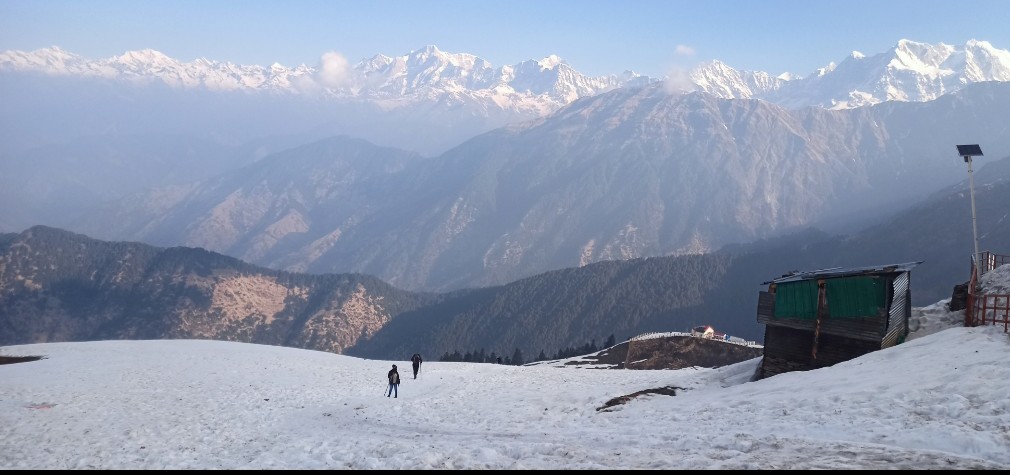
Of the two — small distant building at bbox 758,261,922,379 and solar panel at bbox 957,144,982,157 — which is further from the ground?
solar panel at bbox 957,144,982,157

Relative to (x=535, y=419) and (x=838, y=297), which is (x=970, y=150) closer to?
(x=838, y=297)

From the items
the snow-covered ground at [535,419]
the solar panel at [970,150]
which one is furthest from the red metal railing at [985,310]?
the solar panel at [970,150]

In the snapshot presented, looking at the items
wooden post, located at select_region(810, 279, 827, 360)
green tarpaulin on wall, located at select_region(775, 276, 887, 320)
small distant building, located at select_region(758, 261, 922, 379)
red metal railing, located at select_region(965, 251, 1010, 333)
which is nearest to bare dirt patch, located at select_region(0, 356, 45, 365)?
small distant building, located at select_region(758, 261, 922, 379)

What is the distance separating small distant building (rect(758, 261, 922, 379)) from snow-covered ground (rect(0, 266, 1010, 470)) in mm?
1693

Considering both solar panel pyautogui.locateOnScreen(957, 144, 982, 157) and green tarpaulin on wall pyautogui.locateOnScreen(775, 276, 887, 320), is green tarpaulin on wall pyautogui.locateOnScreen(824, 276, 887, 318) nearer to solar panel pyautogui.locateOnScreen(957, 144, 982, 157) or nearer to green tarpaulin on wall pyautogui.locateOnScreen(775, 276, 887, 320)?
green tarpaulin on wall pyautogui.locateOnScreen(775, 276, 887, 320)

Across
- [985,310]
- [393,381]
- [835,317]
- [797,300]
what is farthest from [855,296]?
[393,381]

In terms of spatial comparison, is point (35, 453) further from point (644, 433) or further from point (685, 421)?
point (685, 421)

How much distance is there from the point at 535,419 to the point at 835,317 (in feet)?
51.2

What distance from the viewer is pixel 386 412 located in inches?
1179

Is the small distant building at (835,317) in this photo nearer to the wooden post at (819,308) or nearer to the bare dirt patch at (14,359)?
the wooden post at (819,308)

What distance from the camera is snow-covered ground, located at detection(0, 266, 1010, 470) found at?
52.2 feet

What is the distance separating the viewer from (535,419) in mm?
26578

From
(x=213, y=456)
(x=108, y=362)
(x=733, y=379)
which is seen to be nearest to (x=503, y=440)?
(x=213, y=456)

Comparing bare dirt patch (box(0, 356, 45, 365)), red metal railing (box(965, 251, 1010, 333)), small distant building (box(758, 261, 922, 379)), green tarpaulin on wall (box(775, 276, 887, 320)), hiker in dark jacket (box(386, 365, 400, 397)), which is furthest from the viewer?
bare dirt patch (box(0, 356, 45, 365))
